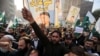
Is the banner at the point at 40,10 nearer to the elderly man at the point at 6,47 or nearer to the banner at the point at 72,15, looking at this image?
the elderly man at the point at 6,47

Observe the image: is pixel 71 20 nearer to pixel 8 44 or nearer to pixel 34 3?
pixel 34 3

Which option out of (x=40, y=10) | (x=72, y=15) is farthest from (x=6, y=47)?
(x=72, y=15)

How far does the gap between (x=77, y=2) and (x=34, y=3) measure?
22626 mm

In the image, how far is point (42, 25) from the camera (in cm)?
800

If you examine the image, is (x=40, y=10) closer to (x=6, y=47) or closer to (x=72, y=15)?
(x=6, y=47)

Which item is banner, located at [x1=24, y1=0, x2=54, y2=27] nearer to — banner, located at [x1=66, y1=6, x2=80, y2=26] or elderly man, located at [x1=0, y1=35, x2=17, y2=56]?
elderly man, located at [x1=0, y1=35, x2=17, y2=56]

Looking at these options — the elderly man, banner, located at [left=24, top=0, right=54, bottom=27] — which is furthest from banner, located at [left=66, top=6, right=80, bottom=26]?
the elderly man

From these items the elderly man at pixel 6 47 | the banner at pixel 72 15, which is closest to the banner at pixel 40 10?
the elderly man at pixel 6 47

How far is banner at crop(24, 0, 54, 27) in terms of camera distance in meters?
8.64

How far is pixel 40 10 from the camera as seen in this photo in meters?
8.96

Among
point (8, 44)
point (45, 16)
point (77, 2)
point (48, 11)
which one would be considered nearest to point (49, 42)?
point (8, 44)

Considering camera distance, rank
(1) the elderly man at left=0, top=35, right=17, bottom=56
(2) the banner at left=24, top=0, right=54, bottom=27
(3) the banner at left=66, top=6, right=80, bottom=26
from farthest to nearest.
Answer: (3) the banner at left=66, top=6, right=80, bottom=26 < (2) the banner at left=24, top=0, right=54, bottom=27 < (1) the elderly man at left=0, top=35, right=17, bottom=56

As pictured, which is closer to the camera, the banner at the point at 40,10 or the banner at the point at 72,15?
the banner at the point at 40,10

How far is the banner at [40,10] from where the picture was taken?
28.3ft
